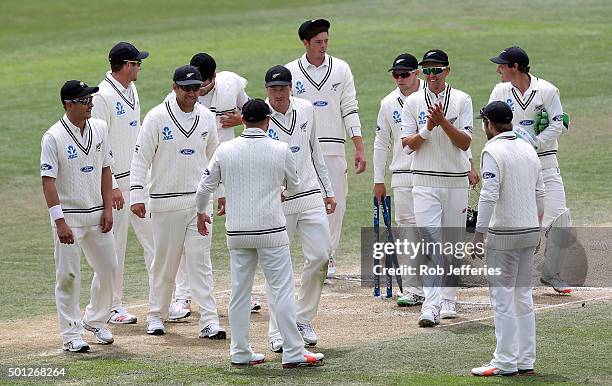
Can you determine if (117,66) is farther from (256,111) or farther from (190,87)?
(256,111)

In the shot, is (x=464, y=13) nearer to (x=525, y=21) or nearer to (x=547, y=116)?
(x=525, y=21)

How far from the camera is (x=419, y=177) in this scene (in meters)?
11.6

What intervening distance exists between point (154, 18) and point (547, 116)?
26205mm

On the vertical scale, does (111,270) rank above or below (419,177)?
below

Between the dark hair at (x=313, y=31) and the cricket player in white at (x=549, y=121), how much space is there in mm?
1796

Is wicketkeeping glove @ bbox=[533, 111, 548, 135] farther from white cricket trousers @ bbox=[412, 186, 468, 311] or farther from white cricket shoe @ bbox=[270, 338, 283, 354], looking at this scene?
white cricket shoe @ bbox=[270, 338, 283, 354]

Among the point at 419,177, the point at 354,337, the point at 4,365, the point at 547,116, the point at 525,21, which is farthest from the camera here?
the point at 525,21

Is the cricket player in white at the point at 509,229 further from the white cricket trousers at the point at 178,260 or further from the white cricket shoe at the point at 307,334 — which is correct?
the white cricket trousers at the point at 178,260

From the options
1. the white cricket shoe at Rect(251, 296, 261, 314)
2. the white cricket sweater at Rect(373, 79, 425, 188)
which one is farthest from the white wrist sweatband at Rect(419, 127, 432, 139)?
the white cricket shoe at Rect(251, 296, 261, 314)

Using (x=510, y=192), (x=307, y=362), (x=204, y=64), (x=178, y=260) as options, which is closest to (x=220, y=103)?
(x=204, y=64)

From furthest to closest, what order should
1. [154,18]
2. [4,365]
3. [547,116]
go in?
[154,18]
[547,116]
[4,365]

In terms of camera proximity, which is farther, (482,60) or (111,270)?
(482,60)

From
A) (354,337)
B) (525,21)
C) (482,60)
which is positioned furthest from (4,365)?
(525,21)

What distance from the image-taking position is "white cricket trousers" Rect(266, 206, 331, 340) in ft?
34.7
